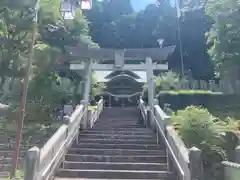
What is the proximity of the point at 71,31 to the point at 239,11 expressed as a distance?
12712mm

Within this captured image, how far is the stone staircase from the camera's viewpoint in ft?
25.9

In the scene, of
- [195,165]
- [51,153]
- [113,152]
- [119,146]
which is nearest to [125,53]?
[119,146]

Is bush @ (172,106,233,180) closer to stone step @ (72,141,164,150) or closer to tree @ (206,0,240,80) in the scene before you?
stone step @ (72,141,164,150)

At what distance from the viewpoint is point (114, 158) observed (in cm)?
889

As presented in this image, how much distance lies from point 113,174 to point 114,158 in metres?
0.98

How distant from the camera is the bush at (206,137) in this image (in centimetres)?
820

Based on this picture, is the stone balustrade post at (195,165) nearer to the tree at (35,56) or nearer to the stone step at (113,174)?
the stone step at (113,174)

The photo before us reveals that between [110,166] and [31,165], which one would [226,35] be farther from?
[31,165]

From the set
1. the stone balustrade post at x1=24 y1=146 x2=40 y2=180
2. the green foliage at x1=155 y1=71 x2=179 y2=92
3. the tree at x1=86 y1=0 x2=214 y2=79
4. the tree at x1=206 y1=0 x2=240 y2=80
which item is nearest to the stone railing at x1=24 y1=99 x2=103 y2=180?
the stone balustrade post at x1=24 y1=146 x2=40 y2=180

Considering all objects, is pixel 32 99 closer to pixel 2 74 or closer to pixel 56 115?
pixel 56 115

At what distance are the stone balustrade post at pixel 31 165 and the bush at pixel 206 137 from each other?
377 centimetres

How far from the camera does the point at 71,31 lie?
26.2 metres

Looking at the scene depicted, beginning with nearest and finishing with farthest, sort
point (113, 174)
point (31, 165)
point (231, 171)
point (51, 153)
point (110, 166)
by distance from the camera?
1. point (31, 165)
2. point (51, 153)
3. point (231, 171)
4. point (113, 174)
5. point (110, 166)

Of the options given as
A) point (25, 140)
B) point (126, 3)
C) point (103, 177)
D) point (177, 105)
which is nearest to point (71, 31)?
point (177, 105)
